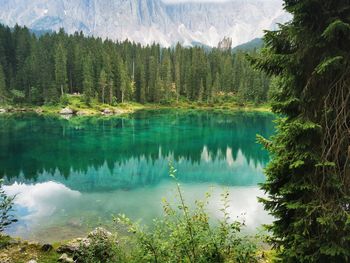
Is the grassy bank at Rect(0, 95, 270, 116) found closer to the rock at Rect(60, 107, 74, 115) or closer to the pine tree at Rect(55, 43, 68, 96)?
the rock at Rect(60, 107, 74, 115)

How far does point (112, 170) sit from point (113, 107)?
70.4 meters

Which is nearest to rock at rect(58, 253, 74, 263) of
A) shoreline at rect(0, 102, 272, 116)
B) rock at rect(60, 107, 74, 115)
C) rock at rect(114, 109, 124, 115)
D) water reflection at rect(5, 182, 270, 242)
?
water reflection at rect(5, 182, 270, 242)

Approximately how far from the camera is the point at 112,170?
38.1m

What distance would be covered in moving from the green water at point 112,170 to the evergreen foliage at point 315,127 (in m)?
3.88

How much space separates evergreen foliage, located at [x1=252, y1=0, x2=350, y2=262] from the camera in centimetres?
749

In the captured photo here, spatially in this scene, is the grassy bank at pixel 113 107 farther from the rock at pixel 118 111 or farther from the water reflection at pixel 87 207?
the water reflection at pixel 87 207

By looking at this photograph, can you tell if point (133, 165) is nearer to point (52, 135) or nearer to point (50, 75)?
point (52, 135)

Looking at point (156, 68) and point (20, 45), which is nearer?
point (20, 45)

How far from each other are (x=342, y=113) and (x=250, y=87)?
125 meters

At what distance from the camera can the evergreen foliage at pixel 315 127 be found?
7.49m

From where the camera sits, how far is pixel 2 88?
9744 cm

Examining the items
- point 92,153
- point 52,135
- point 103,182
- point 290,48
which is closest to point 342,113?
point 290,48

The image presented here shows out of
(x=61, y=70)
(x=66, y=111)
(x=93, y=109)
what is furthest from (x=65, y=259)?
(x=61, y=70)

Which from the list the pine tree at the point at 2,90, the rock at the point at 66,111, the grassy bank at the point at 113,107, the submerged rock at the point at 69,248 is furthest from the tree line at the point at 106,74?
the submerged rock at the point at 69,248
